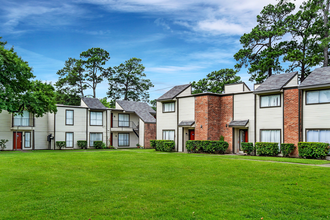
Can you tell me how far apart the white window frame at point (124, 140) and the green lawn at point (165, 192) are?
25.0 m

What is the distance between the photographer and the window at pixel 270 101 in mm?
21922

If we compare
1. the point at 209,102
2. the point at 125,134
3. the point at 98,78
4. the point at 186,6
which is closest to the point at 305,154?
the point at 209,102

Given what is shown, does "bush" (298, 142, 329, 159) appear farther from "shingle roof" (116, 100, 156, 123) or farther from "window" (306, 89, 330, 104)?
"shingle roof" (116, 100, 156, 123)

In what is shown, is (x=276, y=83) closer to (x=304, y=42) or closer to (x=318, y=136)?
(x=318, y=136)

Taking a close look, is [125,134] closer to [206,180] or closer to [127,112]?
[127,112]

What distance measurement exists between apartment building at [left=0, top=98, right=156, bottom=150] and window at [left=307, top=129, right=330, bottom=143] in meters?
20.4

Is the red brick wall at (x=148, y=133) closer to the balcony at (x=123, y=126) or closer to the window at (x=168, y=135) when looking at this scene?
the balcony at (x=123, y=126)

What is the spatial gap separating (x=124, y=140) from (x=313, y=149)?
84.6 ft

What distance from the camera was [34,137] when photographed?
105 feet

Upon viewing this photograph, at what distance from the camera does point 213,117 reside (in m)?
25.1

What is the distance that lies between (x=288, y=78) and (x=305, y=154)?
6437 millimetres

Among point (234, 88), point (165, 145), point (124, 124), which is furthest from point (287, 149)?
point (124, 124)

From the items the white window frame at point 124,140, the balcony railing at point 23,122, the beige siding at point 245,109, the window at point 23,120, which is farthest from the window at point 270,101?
the window at point 23,120

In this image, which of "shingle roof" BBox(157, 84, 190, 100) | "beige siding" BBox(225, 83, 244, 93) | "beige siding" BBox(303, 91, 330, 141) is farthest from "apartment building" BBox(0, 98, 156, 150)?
"beige siding" BBox(303, 91, 330, 141)
